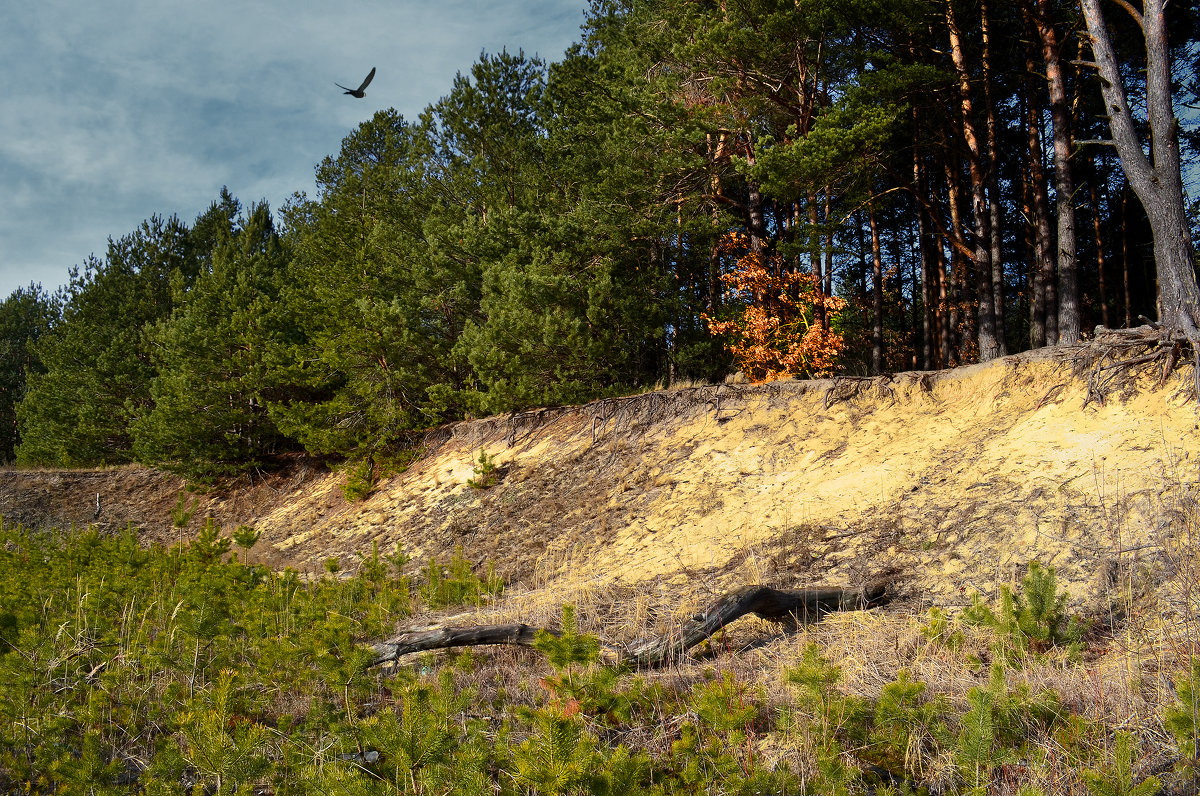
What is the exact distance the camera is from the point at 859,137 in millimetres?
12469

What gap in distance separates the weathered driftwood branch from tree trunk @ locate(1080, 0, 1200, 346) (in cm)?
643

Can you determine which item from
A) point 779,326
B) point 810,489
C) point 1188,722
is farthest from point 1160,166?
point 1188,722

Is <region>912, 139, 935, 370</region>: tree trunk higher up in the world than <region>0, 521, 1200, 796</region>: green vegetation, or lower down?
higher up

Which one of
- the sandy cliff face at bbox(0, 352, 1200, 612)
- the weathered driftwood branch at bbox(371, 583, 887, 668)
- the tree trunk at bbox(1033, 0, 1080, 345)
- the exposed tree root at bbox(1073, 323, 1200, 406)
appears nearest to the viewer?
the weathered driftwood branch at bbox(371, 583, 887, 668)

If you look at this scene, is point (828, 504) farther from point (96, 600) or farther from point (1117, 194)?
point (1117, 194)

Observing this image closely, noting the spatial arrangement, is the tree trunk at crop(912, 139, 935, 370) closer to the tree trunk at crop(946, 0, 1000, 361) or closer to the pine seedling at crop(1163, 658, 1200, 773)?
the tree trunk at crop(946, 0, 1000, 361)

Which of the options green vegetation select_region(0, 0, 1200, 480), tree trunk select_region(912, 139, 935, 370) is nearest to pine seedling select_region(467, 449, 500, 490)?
green vegetation select_region(0, 0, 1200, 480)

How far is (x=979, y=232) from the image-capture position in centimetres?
1523

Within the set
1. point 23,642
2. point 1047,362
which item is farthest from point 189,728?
point 1047,362

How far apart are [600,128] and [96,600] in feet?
47.4

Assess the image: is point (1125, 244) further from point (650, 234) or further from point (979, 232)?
point (650, 234)

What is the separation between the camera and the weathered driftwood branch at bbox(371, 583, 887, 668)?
5.43 metres

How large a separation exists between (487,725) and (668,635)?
2.04 meters

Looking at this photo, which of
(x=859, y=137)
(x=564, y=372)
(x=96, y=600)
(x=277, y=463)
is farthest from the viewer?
(x=277, y=463)
